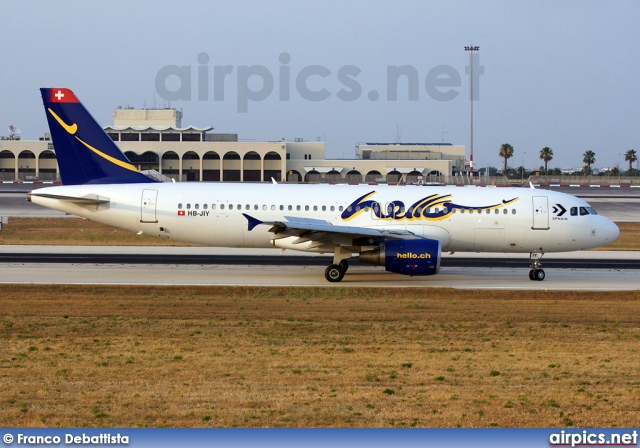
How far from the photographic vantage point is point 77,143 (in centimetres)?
3003

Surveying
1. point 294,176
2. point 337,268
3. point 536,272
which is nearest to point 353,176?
point 294,176

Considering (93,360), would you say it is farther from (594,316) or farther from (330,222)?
(330,222)

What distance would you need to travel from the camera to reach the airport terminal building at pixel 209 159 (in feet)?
284

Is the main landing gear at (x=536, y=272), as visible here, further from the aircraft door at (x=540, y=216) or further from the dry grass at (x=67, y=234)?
the dry grass at (x=67, y=234)

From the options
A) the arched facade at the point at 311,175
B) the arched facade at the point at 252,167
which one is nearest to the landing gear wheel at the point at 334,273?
the arched facade at the point at 252,167

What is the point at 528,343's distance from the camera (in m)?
17.7

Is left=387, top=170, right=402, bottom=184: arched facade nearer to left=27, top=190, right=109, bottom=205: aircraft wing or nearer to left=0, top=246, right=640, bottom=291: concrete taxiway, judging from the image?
left=0, top=246, right=640, bottom=291: concrete taxiway

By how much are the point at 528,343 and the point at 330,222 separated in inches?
505

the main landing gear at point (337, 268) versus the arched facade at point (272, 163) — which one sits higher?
the arched facade at point (272, 163)

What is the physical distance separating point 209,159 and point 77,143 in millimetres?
57946

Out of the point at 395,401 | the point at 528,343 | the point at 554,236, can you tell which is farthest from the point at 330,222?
the point at 395,401

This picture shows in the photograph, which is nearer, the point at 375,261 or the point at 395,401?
the point at 395,401

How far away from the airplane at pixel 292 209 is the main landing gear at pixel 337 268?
0.65m

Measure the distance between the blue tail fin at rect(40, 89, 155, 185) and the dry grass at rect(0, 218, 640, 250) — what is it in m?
10.9
